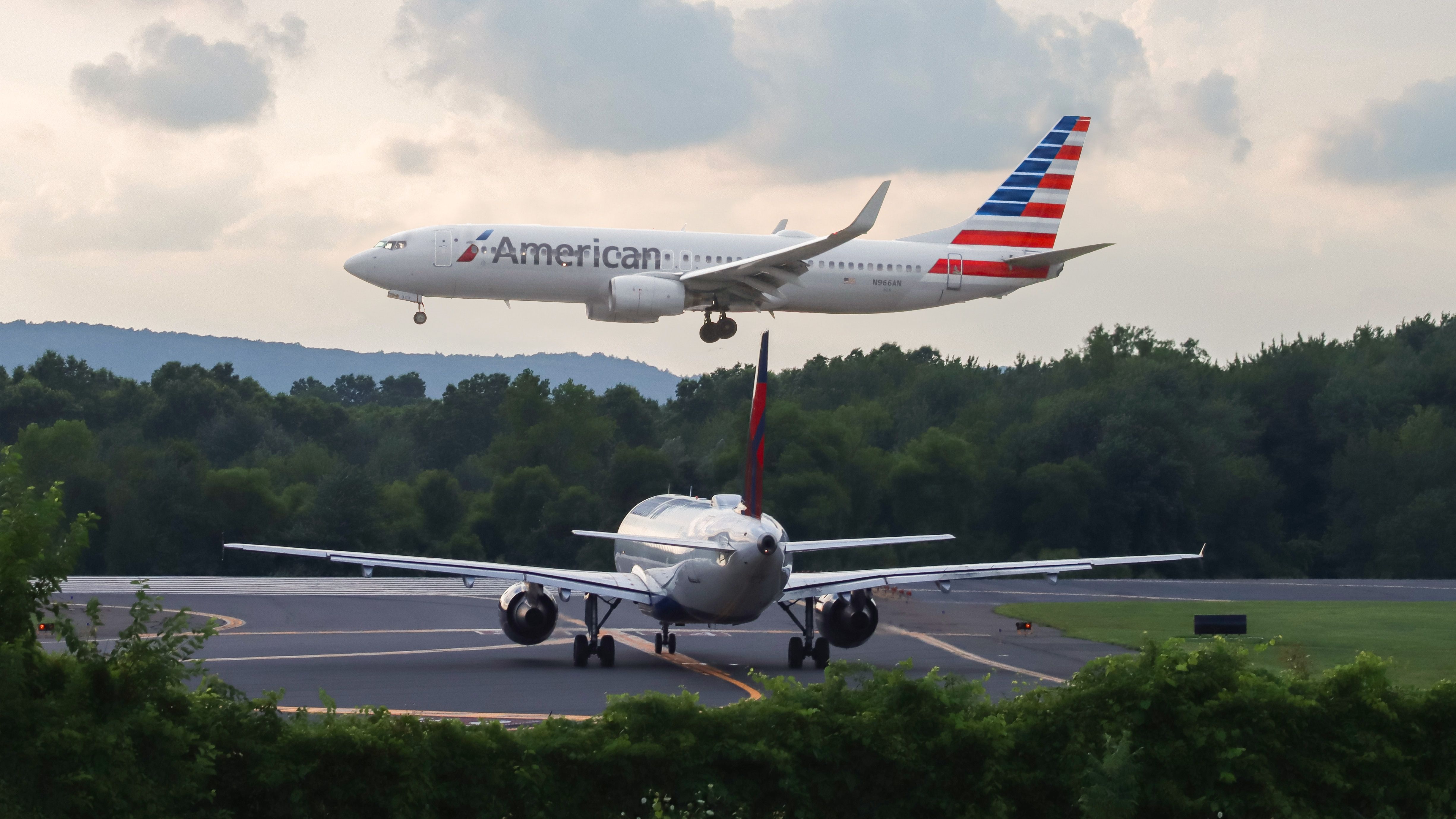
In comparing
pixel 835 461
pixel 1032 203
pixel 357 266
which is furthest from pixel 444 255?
pixel 835 461

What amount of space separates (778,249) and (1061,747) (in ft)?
95.8

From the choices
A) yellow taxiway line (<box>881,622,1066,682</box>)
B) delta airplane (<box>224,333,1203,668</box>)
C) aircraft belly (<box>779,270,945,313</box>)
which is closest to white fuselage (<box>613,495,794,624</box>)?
delta airplane (<box>224,333,1203,668</box>)

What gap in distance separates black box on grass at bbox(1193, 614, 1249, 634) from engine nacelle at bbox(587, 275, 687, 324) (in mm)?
15083

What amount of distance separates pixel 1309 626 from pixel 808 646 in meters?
18.7

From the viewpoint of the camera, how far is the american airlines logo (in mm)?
39219

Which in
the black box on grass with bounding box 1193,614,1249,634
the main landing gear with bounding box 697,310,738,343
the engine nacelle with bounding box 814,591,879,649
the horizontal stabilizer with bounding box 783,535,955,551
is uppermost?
the main landing gear with bounding box 697,310,738,343

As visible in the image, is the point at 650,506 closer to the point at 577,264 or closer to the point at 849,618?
the point at 849,618

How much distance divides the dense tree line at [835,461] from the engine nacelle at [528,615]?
39729 mm

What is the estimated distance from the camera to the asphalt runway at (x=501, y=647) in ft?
84.3

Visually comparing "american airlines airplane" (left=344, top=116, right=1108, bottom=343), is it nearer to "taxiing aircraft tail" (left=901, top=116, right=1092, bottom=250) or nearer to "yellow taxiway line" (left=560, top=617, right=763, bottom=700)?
"taxiing aircraft tail" (left=901, top=116, right=1092, bottom=250)

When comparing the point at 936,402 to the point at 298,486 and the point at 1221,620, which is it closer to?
the point at 298,486

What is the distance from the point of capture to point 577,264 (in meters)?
39.5

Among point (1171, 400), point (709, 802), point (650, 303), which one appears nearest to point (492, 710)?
point (709, 802)

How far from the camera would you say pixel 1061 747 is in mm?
12219
